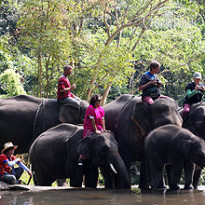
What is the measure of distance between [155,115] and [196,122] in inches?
51.6

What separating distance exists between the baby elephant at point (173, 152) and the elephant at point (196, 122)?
1496mm

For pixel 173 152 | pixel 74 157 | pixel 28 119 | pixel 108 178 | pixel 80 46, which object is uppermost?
pixel 80 46

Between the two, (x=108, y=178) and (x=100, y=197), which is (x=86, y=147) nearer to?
(x=108, y=178)

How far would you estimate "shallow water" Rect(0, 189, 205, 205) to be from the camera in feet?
25.2

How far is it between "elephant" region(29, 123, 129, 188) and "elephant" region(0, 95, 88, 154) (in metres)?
1.18

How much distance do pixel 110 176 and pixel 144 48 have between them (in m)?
A: 12.2

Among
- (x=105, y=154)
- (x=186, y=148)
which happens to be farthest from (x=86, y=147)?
(x=186, y=148)

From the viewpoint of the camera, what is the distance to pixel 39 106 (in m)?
12.1

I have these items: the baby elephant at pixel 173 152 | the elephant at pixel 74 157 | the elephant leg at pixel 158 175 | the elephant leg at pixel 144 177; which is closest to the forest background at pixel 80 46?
the elephant at pixel 74 157

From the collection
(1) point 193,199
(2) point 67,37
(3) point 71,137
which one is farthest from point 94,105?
(2) point 67,37

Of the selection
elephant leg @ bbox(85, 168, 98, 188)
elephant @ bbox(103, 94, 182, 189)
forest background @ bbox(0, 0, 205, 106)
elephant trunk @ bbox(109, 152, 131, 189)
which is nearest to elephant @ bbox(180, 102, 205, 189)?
elephant @ bbox(103, 94, 182, 189)

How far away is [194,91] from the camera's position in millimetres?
11328

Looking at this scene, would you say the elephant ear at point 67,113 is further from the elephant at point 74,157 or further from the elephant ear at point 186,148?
the elephant ear at point 186,148

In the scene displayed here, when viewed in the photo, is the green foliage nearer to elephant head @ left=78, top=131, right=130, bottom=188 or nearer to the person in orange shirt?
the person in orange shirt
